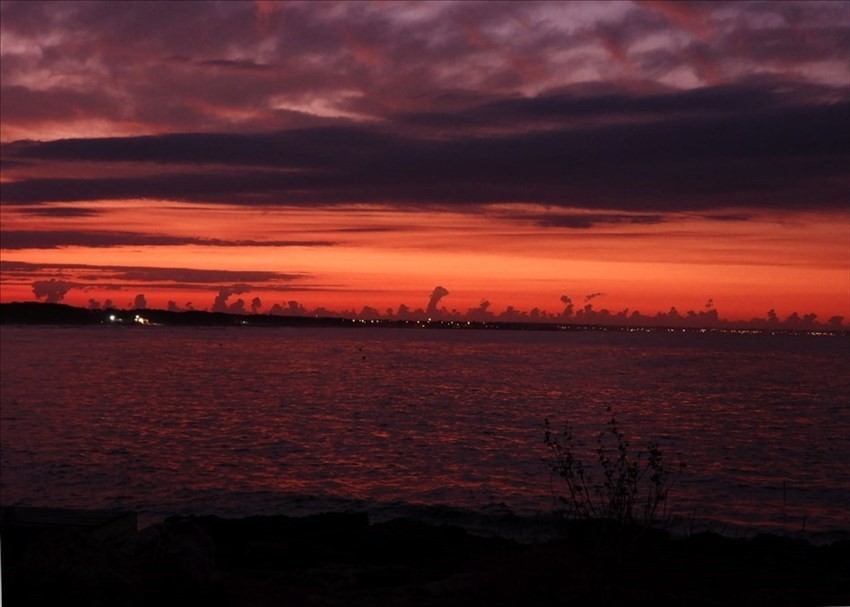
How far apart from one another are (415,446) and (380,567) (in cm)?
1752

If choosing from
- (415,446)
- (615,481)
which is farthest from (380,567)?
(415,446)

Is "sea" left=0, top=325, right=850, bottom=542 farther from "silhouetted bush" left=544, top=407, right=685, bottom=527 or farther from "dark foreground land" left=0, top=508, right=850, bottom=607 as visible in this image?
"dark foreground land" left=0, top=508, right=850, bottom=607

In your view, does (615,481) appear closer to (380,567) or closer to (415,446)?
(380,567)

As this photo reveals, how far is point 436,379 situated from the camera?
61.9m

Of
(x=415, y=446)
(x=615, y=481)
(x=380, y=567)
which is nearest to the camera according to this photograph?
(x=380, y=567)

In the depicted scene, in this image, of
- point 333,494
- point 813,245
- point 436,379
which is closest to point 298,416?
point 333,494

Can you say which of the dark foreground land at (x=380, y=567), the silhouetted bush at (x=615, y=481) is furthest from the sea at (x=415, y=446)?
the dark foreground land at (x=380, y=567)

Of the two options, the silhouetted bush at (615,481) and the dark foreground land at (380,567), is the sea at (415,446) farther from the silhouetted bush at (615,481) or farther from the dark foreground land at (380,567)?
the dark foreground land at (380,567)

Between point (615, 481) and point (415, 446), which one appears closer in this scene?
point (615, 481)

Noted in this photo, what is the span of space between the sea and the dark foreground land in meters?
3.91

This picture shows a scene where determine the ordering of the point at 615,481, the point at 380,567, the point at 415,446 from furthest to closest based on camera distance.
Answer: the point at 415,446 < the point at 615,481 < the point at 380,567

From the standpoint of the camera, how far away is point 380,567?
35.3ft

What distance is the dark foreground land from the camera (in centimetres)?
726

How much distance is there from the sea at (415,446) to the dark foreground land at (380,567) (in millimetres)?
3910
